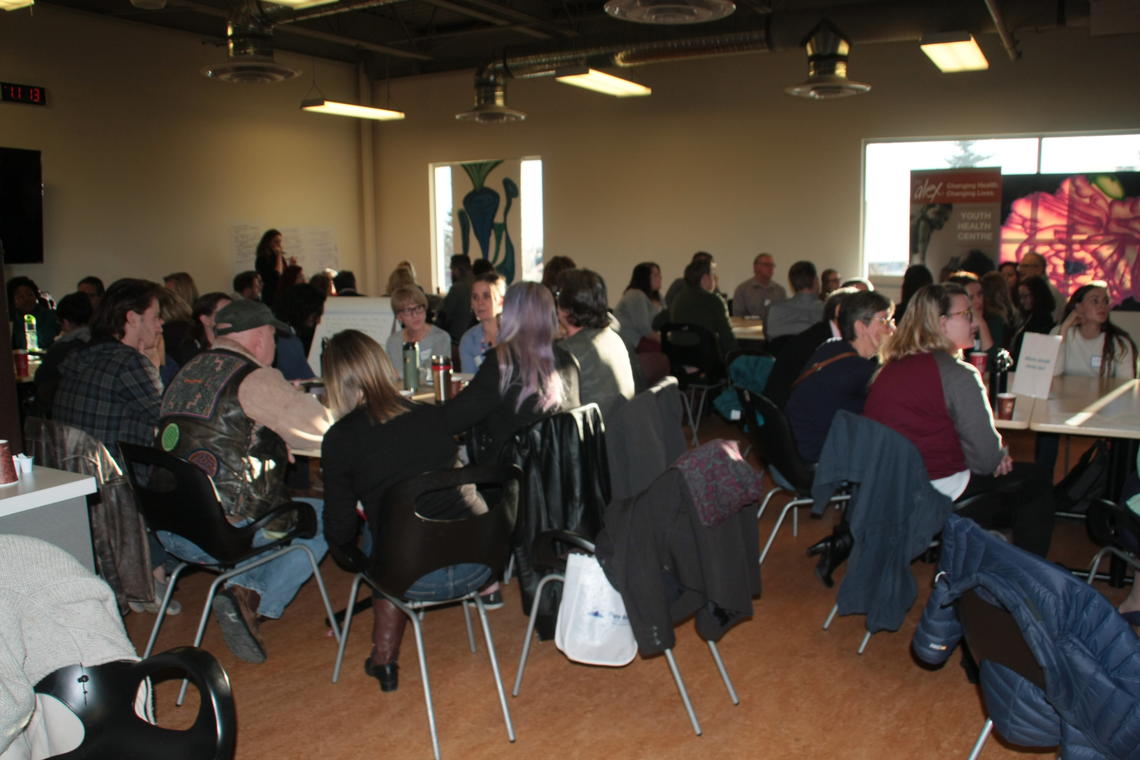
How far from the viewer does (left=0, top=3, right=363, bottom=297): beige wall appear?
330 inches

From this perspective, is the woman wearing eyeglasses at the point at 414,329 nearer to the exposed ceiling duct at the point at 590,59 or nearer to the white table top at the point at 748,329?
the white table top at the point at 748,329

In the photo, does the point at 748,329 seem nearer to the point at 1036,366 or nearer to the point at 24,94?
the point at 1036,366

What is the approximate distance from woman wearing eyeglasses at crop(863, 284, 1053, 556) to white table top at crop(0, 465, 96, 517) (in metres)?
2.50

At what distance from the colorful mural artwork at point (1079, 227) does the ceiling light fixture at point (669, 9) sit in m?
5.03

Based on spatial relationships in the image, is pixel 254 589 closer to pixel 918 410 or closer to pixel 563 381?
pixel 563 381

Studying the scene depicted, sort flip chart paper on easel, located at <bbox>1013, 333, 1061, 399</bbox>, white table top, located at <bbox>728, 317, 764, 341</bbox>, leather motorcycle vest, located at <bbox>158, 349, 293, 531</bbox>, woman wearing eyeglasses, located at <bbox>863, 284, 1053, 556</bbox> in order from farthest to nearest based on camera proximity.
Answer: white table top, located at <bbox>728, 317, 764, 341</bbox> < flip chart paper on easel, located at <bbox>1013, 333, 1061, 399</bbox> < woman wearing eyeglasses, located at <bbox>863, 284, 1053, 556</bbox> < leather motorcycle vest, located at <bbox>158, 349, 293, 531</bbox>

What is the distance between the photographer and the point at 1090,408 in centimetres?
377

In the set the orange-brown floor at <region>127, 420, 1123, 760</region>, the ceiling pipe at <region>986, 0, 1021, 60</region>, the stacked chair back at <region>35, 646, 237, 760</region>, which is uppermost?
the ceiling pipe at <region>986, 0, 1021, 60</region>

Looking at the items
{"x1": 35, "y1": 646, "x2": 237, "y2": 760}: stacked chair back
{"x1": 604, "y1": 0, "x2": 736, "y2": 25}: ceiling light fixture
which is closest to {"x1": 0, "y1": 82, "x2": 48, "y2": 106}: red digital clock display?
{"x1": 604, "y1": 0, "x2": 736, "y2": 25}: ceiling light fixture

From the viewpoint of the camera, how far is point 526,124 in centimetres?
1068

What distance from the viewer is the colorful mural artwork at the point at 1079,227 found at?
7.93 meters

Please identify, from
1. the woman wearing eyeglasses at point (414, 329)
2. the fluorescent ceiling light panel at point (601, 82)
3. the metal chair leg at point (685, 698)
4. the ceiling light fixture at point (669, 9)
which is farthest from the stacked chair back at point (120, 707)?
the fluorescent ceiling light panel at point (601, 82)

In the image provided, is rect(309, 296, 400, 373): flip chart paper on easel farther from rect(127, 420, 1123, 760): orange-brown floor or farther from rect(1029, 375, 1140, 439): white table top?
rect(1029, 375, 1140, 439): white table top

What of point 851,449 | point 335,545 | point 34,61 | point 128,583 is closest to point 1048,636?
point 851,449
